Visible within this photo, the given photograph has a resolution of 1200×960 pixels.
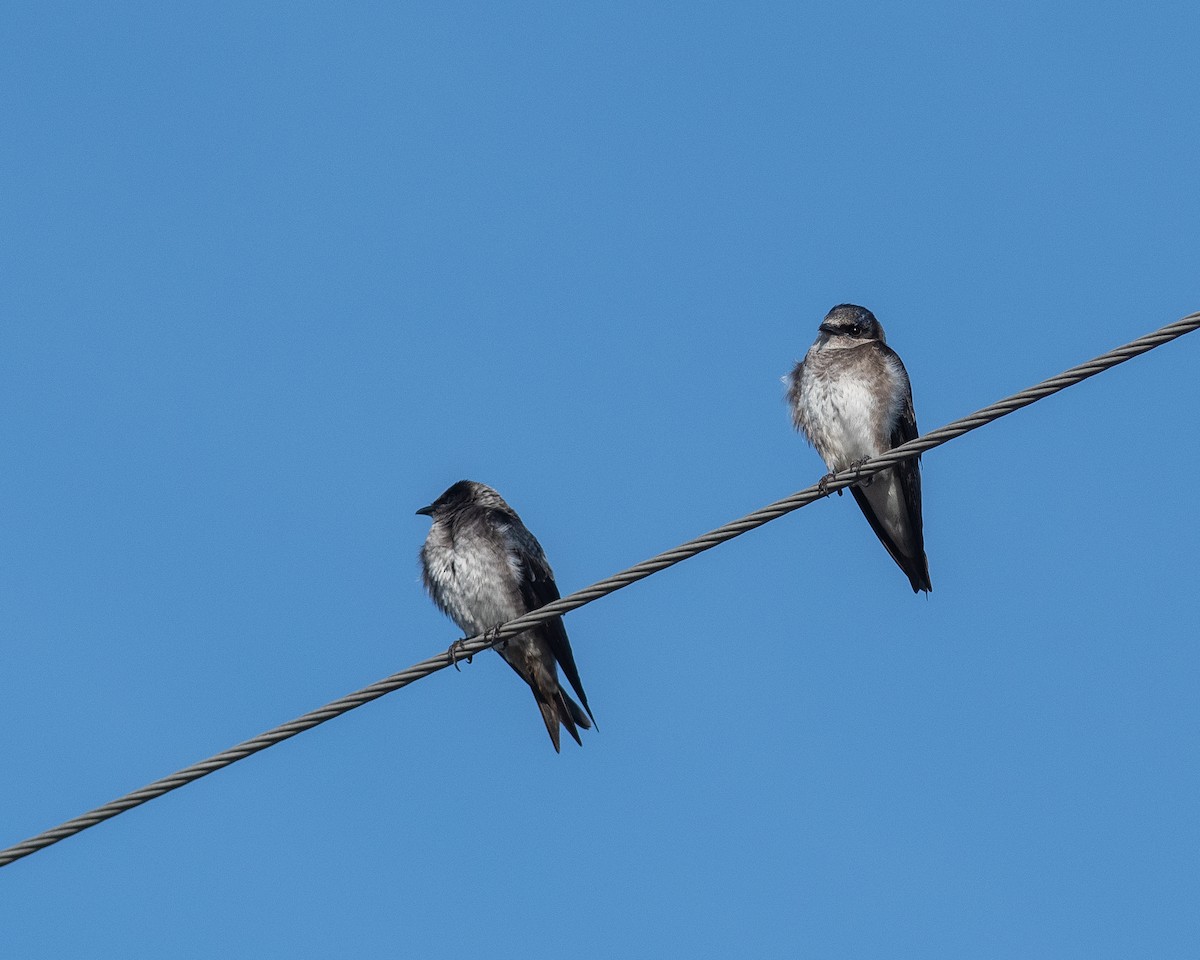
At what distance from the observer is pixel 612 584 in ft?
23.4

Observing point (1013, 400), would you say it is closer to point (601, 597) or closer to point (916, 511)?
point (601, 597)

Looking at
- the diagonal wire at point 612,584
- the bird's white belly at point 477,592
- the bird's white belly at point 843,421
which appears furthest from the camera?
the bird's white belly at point 477,592

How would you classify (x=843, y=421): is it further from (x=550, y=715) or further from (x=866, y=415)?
(x=550, y=715)

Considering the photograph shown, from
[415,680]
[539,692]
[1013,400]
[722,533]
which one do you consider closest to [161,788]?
[415,680]

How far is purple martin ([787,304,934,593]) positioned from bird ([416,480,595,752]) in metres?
1.86

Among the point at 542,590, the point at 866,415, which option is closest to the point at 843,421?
the point at 866,415

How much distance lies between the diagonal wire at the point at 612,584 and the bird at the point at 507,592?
10.2ft

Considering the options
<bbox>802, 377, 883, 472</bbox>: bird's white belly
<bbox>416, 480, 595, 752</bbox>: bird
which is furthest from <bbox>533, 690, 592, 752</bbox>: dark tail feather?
<bbox>802, 377, 883, 472</bbox>: bird's white belly

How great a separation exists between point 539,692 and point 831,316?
117 inches

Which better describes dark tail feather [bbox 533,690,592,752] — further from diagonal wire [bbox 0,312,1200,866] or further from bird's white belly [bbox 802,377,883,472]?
diagonal wire [bbox 0,312,1200,866]

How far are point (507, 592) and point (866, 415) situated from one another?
2391 mm

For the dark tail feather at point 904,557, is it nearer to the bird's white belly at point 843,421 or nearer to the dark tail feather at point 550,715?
the bird's white belly at point 843,421

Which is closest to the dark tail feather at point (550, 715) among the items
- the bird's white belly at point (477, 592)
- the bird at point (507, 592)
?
the bird at point (507, 592)

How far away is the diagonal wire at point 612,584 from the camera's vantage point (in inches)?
253
